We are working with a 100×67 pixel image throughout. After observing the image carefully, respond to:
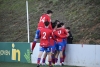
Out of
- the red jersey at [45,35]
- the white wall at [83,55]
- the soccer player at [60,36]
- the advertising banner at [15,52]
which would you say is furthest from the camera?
the advertising banner at [15,52]

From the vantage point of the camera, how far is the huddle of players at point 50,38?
12.3 meters

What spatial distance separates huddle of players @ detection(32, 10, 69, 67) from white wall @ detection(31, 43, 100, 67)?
315 mm

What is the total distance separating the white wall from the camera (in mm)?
13125

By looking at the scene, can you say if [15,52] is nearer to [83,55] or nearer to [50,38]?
[50,38]

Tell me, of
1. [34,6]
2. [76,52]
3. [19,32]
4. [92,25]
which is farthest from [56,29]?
[34,6]

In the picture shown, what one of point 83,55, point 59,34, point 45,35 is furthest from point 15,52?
point 45,35

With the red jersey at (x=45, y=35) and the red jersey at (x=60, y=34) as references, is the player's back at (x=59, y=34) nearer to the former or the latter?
the red jersey at (x=60, y=34)

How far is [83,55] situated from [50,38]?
5.98 ft

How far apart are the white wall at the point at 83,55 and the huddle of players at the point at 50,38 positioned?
315 millimetres

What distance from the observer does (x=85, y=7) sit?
18859mm

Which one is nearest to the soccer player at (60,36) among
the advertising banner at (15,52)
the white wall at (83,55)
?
the white wall at (83,55)

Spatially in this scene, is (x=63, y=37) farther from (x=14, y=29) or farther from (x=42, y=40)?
(x=14, y=29)

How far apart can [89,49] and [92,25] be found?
13.8 feet

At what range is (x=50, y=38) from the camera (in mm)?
12641
